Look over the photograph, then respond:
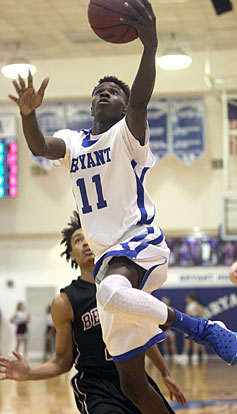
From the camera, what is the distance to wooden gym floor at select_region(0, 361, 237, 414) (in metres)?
8.69

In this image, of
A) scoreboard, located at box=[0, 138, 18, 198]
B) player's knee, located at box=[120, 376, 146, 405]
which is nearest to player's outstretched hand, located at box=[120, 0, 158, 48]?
player's knee, located at box=[120, 376, 146, 405]

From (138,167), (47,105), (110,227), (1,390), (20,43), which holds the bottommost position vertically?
(1,390)

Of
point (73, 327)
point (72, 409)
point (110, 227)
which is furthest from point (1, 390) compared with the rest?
point (110, 227)

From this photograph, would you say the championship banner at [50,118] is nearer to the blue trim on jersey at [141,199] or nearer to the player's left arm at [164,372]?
the player's left arm at [164,372]

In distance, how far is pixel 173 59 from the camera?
44.3 feet

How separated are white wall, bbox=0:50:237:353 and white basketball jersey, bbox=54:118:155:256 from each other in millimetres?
12712

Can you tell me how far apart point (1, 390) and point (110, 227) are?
897cm

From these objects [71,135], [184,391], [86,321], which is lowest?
[184,391]

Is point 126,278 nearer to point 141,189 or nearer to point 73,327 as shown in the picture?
point 141,189

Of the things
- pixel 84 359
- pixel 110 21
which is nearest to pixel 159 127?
pixel 84 359

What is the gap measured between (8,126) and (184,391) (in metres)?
8.80

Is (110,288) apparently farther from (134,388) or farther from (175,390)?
(175,390)

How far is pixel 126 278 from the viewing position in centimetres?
347

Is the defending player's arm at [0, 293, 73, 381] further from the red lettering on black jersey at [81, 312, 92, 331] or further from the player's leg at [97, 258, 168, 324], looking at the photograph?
the player's leg at [97, 258, 168, 324]
